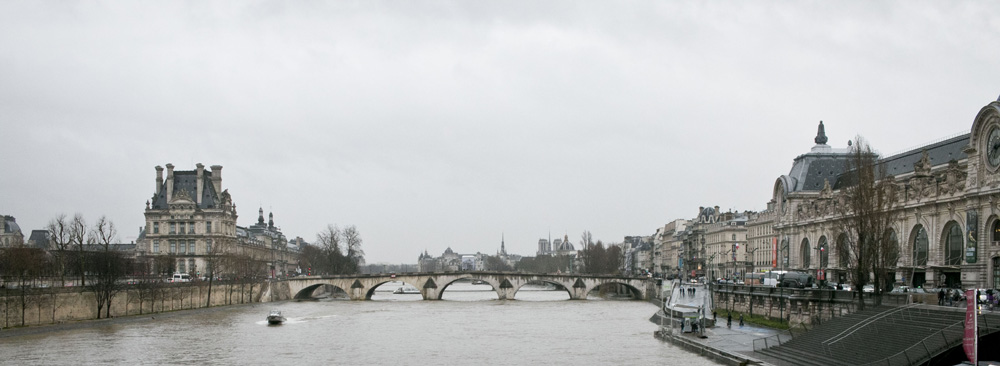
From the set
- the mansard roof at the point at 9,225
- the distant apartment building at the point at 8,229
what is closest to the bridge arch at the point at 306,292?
the distant apartment building at the point at 8,229

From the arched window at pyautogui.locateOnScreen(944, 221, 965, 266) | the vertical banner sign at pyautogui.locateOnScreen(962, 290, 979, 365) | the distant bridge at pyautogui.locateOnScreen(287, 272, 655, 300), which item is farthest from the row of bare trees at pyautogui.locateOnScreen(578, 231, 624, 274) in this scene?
the vertical banner sign at pyautogui.locateOnScreen(962, 290, 979, 365)

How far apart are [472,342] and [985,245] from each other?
104ft

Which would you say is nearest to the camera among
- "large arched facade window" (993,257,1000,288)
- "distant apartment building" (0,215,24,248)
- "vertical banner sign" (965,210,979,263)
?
"large arched facade window" (993,257,1000,288)

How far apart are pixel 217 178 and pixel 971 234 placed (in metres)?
97.6

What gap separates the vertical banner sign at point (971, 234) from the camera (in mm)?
57438

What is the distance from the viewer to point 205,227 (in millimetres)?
124938

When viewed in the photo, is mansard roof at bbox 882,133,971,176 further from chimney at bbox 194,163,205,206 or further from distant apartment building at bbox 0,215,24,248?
distant apartment building at bbox 0,215,24,248

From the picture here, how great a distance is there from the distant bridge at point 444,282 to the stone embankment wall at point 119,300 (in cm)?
848

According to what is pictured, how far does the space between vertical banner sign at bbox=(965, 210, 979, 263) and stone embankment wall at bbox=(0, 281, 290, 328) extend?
5971 cm

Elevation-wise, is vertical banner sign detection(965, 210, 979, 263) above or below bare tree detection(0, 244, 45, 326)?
above

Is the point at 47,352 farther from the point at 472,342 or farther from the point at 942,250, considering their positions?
the point at 942,250

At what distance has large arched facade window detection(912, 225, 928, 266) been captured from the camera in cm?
6625

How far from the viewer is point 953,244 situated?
62.3 meters

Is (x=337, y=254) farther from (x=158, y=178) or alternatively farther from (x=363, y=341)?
(x=363, y=341)
